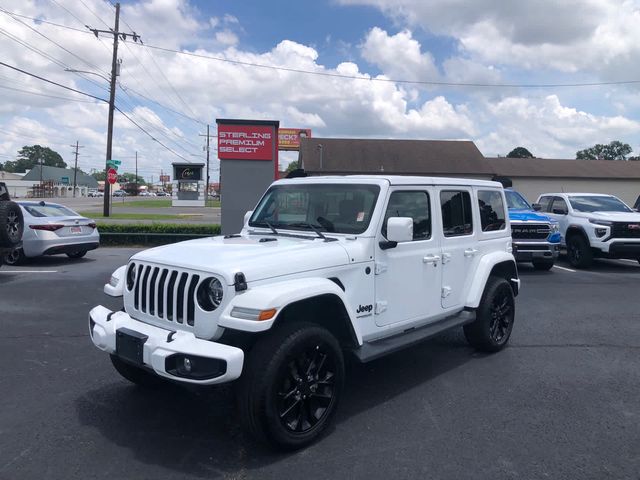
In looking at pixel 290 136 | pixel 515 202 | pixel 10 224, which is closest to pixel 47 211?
pixel 10 224

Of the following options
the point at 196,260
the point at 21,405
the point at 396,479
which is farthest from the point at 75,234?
the point at 396,479

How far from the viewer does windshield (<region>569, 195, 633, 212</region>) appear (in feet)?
43.8

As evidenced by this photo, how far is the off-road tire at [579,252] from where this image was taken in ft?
41.3

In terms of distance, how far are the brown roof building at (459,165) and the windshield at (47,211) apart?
26.0 metres

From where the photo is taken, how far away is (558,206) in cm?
1413

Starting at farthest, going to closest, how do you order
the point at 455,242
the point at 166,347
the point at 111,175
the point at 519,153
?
the point at 519,153 < the point at 111,175 < the point at 455,242 < the point at 166,347

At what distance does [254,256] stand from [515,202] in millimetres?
10552

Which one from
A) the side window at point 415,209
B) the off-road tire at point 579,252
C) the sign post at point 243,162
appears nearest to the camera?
the side window at point 415,209

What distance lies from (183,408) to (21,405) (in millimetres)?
1308

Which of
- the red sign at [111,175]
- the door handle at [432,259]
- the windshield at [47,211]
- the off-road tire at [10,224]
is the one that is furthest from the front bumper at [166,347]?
the red sign at [111,175]

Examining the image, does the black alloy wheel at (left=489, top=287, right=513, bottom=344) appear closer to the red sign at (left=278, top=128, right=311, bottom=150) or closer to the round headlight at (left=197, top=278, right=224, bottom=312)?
the round headlight at (left=197, top=278, right=224, bottom=312)

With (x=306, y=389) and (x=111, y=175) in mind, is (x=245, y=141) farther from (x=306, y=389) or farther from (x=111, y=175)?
(x=111, y=175)

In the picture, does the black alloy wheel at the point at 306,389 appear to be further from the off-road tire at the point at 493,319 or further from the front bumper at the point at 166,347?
→ the off-road tire at the point at 493,319

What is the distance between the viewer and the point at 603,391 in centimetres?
491
